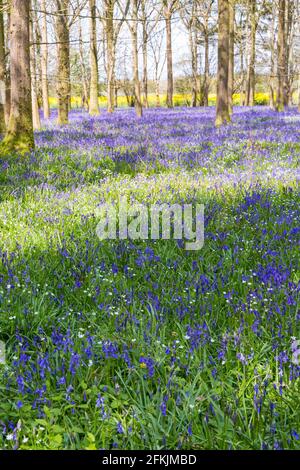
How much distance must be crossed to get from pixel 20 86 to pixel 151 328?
8.18 m

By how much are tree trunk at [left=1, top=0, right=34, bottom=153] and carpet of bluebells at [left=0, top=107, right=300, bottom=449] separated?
3.83 meters

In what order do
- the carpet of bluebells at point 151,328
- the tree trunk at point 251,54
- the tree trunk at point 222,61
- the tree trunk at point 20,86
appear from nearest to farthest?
1. the carpet of bluebells at point 151,328
2. the tree trunk at point 20,86
3. the tree trunk at point 222,61
4. the tree trunk at point 251,54

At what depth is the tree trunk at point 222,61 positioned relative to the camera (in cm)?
1440

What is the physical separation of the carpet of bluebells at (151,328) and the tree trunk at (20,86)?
3830mm

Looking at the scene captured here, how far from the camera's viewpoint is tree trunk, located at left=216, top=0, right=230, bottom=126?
1440cm

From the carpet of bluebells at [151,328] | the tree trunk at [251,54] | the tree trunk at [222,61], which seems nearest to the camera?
the carpet of bluebells at [151,328]

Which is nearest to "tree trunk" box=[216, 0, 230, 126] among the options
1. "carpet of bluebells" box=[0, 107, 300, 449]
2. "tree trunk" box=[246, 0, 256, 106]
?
"carpet of bluebells" box=[0, 107, 300, 449]

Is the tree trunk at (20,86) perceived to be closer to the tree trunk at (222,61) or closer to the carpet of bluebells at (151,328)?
the carpet of bluebells at (151,328)

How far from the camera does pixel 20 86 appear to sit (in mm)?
9594

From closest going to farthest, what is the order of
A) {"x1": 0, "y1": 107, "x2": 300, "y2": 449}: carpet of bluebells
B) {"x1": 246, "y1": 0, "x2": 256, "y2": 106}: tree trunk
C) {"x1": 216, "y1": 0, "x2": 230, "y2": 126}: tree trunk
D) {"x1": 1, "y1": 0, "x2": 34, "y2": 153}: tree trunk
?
{"x1": 0, "y1": 107, "x2": 300, "y2": 449}: carpet of bluebells
{"x1": 1, "y1": 0, "x2": 34, "y2": 153}: tree trunk
{"x1": 216, "y1": 0, "x2": 230, "y2": 126}: tree trunk
{"x1": 246, "y1": 0, "x2": 256, "y2": 106}: tree trunk

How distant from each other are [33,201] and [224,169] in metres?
3.51

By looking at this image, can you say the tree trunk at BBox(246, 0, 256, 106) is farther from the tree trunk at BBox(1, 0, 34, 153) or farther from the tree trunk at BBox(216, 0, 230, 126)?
the tree trunk at BBox(1, 0, 34, 153)

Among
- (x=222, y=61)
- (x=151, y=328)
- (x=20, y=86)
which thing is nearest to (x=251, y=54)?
(x=222, y=61)

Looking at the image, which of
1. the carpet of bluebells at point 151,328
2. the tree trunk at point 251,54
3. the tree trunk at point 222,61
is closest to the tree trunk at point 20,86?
the carpet of bluebells at point 151,328
